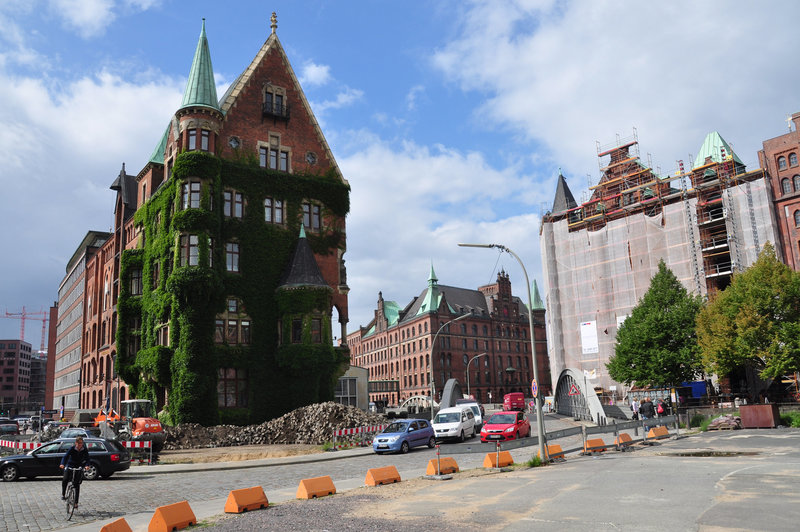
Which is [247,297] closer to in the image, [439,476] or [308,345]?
[308,345]

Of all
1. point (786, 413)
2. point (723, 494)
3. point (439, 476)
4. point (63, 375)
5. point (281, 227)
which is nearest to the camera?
point (723, 494)

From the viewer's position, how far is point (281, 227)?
146 ft

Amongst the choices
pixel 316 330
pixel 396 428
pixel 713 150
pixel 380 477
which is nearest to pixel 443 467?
pixel 380 477

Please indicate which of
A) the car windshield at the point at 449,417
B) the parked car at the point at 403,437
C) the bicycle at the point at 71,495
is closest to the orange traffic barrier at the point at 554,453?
the parked car at the point at 403,437

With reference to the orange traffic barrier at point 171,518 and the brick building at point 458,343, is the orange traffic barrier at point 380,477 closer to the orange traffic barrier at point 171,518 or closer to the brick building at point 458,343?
the orange traffic barrier at point 171,518

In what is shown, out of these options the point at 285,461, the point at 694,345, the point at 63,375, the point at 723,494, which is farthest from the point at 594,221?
the point at 63,375

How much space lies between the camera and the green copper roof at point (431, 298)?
105188mm

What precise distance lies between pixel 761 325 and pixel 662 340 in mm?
9079

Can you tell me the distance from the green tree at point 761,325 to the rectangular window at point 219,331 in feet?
109

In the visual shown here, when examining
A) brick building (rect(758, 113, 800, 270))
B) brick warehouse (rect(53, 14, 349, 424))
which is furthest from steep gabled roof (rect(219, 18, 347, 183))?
brick building (rect(758, 113, 800, 270))

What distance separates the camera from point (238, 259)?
4228cm

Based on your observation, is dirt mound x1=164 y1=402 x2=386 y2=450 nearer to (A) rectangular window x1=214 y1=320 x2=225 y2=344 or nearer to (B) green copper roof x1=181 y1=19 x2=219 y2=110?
(A) rectangular window x1=214 y1=320 x2=225 y2=344

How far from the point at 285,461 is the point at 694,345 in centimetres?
3441

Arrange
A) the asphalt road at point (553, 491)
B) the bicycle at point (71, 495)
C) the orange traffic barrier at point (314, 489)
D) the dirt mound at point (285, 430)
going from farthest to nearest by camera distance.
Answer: the dirt mound at point (285, 430) < the orange traffic barrier at point (314, 489) < the bicycle at point (71, 495) < the asphalt road at point (553, 491)
